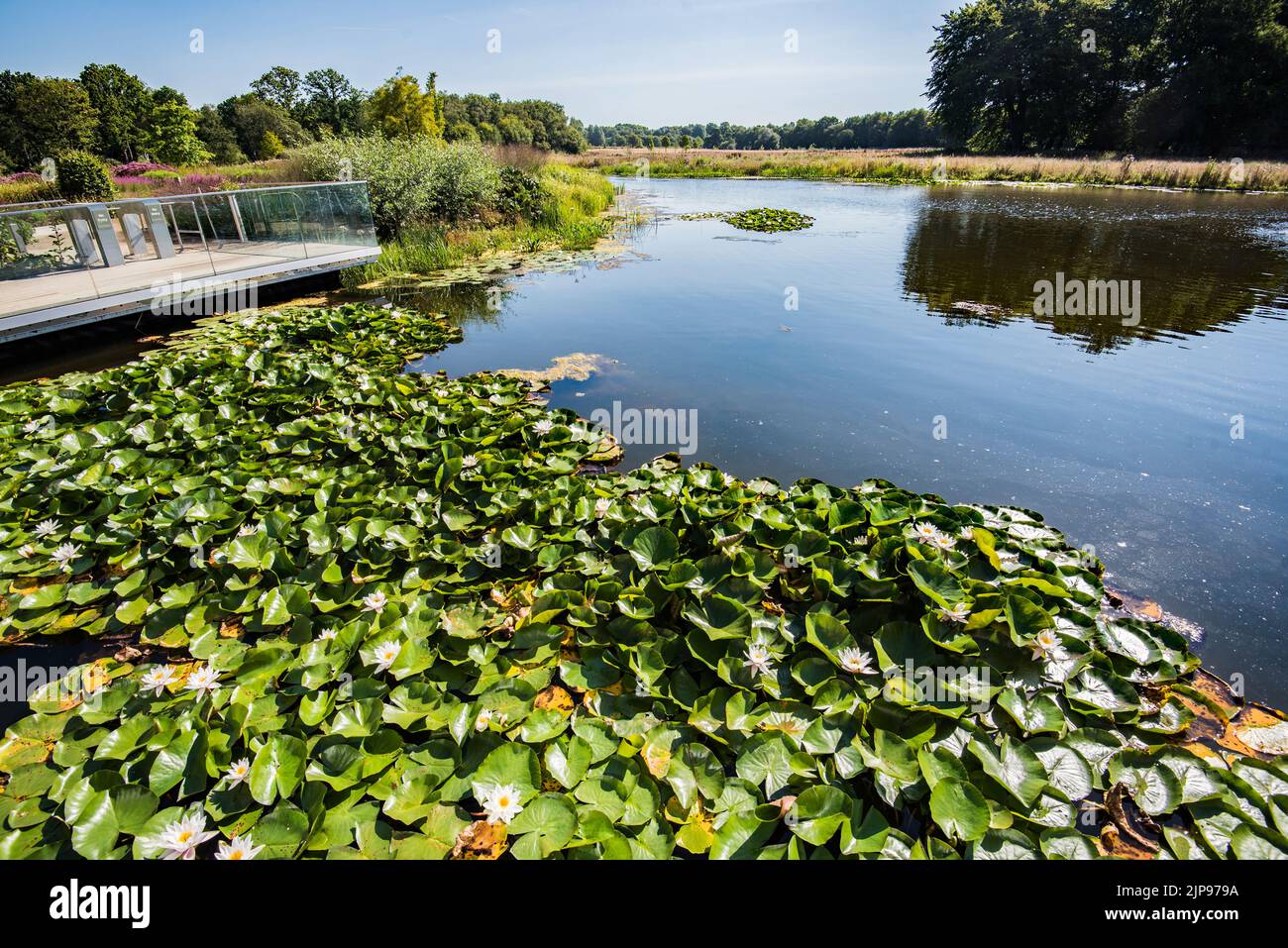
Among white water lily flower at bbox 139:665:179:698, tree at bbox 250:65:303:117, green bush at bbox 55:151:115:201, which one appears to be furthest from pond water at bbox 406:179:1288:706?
tree at bbox 250:65:303:117

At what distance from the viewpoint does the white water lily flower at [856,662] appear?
2.17 meters

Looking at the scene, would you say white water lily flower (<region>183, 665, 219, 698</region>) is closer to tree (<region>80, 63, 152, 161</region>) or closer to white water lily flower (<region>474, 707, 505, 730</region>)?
white water lily flower (<region>474, 707, 505, 730</region>)

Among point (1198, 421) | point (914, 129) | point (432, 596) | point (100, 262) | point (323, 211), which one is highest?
point (914, 129)

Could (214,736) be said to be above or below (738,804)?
above

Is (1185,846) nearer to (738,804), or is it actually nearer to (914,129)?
(738,804)

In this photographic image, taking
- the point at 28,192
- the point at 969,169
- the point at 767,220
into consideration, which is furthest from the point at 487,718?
the point at 969,169

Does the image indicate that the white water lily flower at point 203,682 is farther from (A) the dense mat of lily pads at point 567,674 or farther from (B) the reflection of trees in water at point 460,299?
(B) the reflection of trees in water at point 460,299

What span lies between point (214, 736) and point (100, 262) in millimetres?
8403

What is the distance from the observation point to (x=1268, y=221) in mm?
13312

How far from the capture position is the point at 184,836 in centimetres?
160

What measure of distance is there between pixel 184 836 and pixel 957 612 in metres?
2.65

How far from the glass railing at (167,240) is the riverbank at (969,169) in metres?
24.4

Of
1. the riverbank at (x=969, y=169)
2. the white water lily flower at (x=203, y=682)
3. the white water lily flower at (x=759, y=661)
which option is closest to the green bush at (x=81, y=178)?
the white water lily flower at (x=203, y=682)
